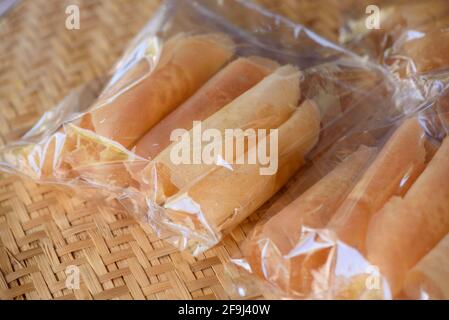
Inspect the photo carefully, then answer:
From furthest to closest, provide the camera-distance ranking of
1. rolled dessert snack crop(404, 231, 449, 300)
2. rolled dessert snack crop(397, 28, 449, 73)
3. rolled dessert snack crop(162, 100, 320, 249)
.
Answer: rolled dessert snack crop(397, 28, 449, 73), rolled dessert snack crop(162, 100, 320, 249), rolled dessert snack crop(404, 231, 449, 300)

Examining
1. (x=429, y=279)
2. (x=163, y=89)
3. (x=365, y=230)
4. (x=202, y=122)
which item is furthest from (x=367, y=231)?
(x=163, y=89)

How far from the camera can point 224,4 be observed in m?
1.35

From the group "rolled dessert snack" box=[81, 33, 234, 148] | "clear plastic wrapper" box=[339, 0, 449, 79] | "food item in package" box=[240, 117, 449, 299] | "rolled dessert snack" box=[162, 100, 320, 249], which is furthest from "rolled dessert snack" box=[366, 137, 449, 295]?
"rolled dessert snack" box=[81, 33, 234, 148]

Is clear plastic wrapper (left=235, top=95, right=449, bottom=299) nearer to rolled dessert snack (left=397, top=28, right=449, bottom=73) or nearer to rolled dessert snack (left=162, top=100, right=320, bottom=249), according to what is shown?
rolled dessert snack (left=162, top=100, right=320, bottom=249)

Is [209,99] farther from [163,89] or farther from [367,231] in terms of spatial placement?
[367,231]

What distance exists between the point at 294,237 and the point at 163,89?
1.35 feet

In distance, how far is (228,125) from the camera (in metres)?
1.00

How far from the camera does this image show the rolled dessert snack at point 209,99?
1.02m

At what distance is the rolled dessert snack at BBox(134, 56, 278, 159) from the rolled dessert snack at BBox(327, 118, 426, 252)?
1.01 feet

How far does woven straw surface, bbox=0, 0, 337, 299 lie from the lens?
937 millimetres

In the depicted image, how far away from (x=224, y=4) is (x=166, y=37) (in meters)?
0.19

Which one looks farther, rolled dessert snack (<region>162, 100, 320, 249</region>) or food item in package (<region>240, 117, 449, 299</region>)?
rolled dessert snack (<region>162, 100, 320, 249</region>)

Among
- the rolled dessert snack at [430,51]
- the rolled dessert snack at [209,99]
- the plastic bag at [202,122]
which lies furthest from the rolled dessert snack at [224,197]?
the rolled dessert snack at [430,51]
